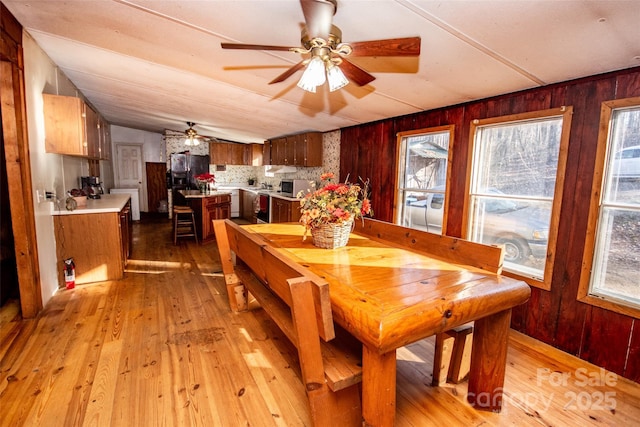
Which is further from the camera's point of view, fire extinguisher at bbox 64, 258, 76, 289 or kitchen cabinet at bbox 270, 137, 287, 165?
kitchen cabinet at bbox 270, 137, 287, 165

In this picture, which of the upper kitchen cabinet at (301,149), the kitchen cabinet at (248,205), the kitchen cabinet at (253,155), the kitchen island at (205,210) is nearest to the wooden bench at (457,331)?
the upper kitchen cabinet at (301,149)

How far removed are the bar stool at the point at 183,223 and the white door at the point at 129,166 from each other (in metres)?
3.16

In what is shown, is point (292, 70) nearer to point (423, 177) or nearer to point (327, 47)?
point (327, 47)

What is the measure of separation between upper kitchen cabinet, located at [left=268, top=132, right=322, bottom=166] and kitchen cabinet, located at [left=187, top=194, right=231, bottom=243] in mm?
1501

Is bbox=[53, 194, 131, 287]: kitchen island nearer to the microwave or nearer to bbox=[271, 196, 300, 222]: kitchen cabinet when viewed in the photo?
bbox=[271, 196, 300, 222]: kitchen cabinet

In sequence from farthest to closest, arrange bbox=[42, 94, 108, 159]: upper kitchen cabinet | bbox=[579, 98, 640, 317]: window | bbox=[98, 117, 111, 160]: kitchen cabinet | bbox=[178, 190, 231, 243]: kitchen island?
1. bbox=[178, 190, 231, 243]: kitchen island
2. bbox=[98, 117, 111, 160]: kitchen cabinet
3. bbox=[42, 94, 108, 159]: upper kitchen cabinet
4. bbox=[579, 98, 640, 317]: window

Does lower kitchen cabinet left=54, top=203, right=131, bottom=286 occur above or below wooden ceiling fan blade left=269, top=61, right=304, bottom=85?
below

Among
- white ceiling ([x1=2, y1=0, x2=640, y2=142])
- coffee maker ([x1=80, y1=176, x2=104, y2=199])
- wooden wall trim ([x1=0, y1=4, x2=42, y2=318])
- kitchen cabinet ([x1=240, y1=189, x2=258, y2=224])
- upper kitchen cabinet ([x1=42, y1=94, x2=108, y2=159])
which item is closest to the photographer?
white ceiling ([x1=2, y1=0, x2=640, y2=142])

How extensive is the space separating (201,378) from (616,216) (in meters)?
3.00

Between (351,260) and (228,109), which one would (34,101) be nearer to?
(228,109)

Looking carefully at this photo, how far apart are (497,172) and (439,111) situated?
91 cm

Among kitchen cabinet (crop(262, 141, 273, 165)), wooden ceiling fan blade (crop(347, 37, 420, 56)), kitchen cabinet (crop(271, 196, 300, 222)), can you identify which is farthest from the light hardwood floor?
kitchen cabinet (crop(262, 141, 273, 165))

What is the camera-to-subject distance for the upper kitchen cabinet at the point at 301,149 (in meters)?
5.34

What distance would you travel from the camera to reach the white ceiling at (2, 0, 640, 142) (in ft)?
5.11
